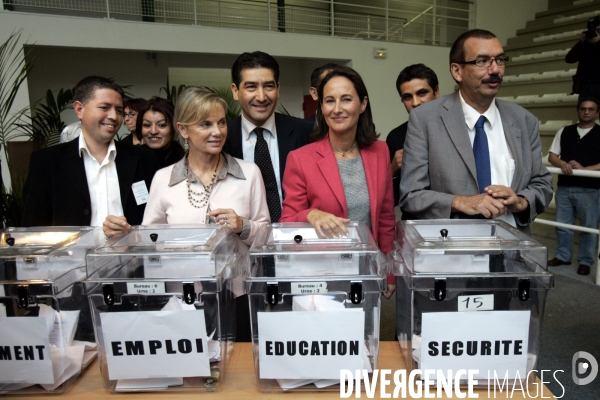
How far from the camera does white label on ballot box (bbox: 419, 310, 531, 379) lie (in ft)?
2.97

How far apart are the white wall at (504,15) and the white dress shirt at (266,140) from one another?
27.9 ft

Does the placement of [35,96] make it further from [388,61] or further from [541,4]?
[541,4]

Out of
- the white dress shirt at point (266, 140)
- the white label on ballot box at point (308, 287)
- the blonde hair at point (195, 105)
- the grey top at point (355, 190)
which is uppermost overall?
the blonde hair at point (195, 105)

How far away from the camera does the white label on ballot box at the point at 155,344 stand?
91cm

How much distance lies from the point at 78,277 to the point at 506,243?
973 millimetres

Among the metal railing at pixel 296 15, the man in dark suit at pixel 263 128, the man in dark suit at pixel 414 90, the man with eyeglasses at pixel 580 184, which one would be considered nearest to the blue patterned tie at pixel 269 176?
the man in dark suit at pixel 263 128

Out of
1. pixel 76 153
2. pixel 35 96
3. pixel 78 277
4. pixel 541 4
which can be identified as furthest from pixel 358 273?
pixel 541 4

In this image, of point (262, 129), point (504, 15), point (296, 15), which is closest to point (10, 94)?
point (262, 129)

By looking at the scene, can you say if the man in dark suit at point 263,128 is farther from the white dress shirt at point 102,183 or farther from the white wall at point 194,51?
the white wall at point 194,51

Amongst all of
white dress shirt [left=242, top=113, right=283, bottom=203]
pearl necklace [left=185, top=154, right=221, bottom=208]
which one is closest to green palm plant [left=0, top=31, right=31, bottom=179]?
white dress shirt [left=242, top=113, right=283, bottom=203]

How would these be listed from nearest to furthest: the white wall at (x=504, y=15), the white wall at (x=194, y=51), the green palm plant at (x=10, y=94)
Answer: the green palm plant at (x=10, y=94) < the white wall at (x=194, y=51) < the white wall at (x=504, y=15)

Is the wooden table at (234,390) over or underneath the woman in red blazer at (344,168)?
underneath

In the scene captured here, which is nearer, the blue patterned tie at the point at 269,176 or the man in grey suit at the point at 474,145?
the man in grey suit at the point at 474,145

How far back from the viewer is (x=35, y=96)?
23.5 feet
